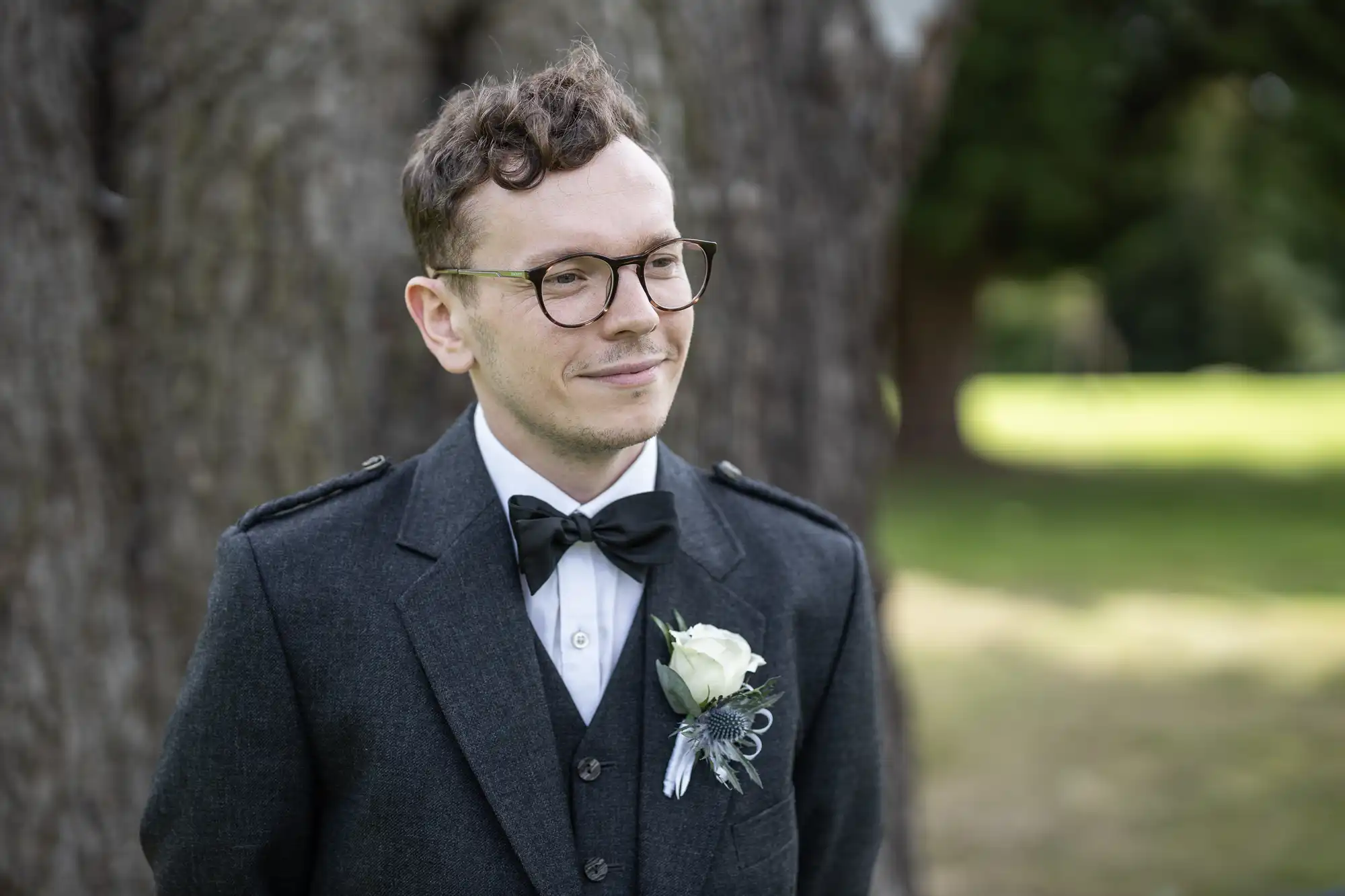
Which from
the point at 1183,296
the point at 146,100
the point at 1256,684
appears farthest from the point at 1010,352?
the point at 146,100

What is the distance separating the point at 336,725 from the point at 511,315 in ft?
2.29

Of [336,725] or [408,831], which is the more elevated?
[336,725]

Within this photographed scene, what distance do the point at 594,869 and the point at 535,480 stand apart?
2.05ft

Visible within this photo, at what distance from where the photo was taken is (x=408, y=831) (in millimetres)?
A: 2021

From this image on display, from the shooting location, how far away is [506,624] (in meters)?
2.05

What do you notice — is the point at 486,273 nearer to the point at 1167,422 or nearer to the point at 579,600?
the point at 579,600

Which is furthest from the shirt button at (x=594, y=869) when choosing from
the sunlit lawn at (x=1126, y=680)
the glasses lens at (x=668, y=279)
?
the sunlit lawn at (x=1126, y=680)

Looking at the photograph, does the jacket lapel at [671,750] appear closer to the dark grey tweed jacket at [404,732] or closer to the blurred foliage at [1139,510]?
the dark grey tweed jacket at [404,732]

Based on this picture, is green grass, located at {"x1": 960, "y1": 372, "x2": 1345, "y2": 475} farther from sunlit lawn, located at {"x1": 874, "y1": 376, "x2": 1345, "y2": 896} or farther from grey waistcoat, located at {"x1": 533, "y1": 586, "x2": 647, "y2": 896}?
grey waistcoat, located at {"x1": 533, "y1": 586, "x2": 647, "y2": 896}

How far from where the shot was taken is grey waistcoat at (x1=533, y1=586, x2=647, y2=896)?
2.03 meters

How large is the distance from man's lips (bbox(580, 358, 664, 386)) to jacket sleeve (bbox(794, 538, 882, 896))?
0.65m

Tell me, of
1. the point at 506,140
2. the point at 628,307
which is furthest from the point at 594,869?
the point at 506,140

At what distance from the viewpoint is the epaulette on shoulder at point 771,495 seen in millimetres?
2445

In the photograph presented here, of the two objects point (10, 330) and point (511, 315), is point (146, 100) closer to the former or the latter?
point (10, 330)
